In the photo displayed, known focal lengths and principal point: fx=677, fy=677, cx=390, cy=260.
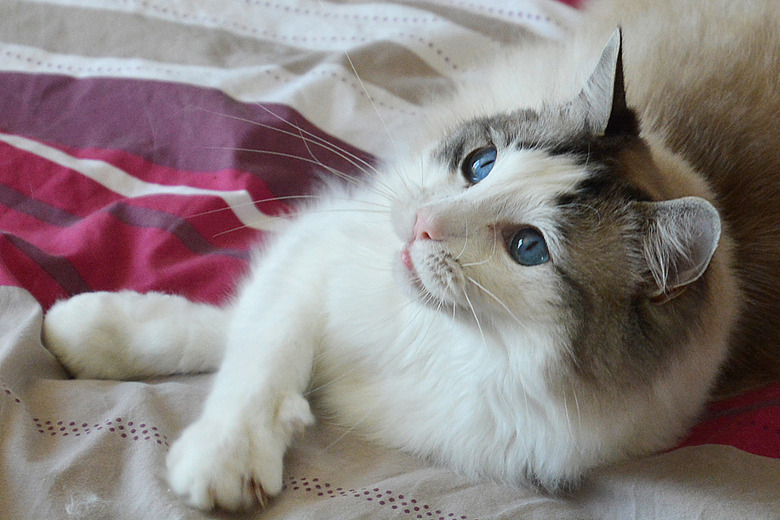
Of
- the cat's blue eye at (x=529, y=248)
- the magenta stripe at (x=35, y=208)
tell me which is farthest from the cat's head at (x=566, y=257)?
the magenta stripe at (x=35, y=208)

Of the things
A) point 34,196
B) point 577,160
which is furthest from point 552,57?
point 34,196

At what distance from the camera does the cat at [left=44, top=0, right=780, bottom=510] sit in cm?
103

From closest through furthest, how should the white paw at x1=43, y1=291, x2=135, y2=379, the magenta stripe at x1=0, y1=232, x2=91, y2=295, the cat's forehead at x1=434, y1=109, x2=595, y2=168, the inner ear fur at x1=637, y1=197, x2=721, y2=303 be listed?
1. the inner ear fur at x1=637, y1=197, x2=721, y2=303
2. the cat's forehead at x1=434, y1=109, x2=595, y2=168
3. the white paw at x1=43, y1=291, x2=135, y2=379
4. the magenta stripe at x1=0, y1=232, x2=91, y2=295

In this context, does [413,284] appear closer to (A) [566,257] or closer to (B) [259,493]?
(A) [566,257]

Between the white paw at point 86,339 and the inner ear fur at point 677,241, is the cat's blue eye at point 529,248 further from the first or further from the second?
the white paw at point 86,339

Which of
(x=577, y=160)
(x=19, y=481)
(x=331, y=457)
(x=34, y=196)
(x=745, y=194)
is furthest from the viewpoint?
(x=34, y=196)

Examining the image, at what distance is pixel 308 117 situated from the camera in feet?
6.36

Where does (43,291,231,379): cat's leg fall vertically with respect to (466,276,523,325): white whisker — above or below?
Answer: below

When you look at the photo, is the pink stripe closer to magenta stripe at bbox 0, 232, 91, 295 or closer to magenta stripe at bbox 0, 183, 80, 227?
magenta stripe at bbox 0, 232, 91, 295

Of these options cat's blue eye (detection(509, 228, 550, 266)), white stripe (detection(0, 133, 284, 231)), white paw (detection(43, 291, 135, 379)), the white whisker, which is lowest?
white paw (detection(43, 291, 135, 379))

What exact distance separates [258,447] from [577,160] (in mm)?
695

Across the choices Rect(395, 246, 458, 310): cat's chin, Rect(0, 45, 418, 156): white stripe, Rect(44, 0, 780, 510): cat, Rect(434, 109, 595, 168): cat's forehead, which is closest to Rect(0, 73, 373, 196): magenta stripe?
Rect(0, 45, 418, 156): white stripe

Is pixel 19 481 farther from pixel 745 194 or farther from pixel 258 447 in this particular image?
pixel 745 194

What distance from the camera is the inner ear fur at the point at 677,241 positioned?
94 centimetres
